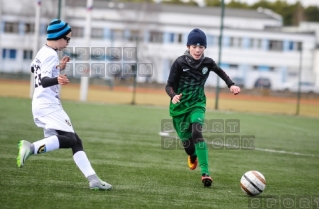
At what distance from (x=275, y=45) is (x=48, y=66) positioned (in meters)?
61.9

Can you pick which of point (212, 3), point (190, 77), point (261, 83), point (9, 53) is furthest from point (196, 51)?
point (212, 3)

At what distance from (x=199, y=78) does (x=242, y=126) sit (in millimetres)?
10713

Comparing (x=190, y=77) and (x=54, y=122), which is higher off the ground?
(x=190, y=77)

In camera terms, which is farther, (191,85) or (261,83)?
(261,83)

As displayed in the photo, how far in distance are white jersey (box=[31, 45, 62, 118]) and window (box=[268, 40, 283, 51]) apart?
2403 inches

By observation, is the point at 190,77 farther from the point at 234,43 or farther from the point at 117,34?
the point at 234,43

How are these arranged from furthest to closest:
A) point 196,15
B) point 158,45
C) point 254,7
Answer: point 254,7 < point 196,15 < point 158,45

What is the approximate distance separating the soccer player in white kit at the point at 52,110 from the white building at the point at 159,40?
157 ft

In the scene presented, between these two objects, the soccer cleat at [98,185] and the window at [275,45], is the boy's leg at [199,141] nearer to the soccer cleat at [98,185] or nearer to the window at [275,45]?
the soccer cleat at [98,185]

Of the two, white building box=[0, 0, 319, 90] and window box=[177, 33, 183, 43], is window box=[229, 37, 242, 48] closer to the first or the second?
white building box=[0, 0, 319, 90]

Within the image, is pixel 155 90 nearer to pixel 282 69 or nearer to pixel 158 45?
pixel 158 45

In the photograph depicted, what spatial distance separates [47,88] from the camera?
715 centimetres

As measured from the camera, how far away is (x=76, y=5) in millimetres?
63094

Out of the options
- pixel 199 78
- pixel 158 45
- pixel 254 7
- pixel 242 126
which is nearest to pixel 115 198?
pixel 199 78
